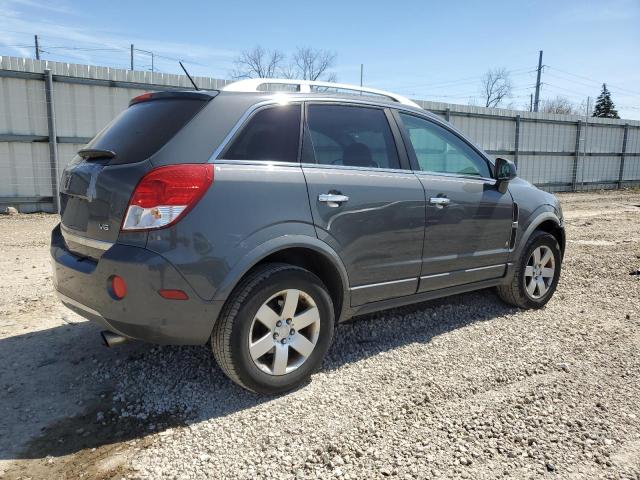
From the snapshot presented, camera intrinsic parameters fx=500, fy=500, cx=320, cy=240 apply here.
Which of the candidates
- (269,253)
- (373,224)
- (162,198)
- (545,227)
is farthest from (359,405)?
(545,227)

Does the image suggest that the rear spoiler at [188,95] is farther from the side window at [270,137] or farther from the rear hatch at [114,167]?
the side window at [270,137]

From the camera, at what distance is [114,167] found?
283 cm

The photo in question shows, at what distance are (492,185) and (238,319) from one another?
265cm

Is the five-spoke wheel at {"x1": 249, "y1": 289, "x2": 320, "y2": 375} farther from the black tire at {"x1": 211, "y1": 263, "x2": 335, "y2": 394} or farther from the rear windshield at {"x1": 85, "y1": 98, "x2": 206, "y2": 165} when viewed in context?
the rear windshield at {"x1": 85, "y1": 98, "x2": 206, "y2": 165}

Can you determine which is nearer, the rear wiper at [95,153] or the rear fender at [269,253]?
the rear fender at [269,253]

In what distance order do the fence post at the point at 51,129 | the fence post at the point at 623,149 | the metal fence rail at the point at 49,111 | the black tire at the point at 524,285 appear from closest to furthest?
1. the black tire at the point at 524,285
2. the metal fence rail at the point at 49,111
3. the fence post at the point at 51,129
4. the fence post at the point at 623,149

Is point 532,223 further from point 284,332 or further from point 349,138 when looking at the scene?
point 284,332

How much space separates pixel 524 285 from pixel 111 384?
142 inches

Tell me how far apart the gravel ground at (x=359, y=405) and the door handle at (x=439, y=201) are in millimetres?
1078

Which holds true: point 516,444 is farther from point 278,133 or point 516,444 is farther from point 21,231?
point 21,231

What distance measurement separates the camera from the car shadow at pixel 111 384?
2.69 metres

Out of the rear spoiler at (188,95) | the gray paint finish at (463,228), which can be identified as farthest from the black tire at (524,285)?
the rear spoiler at (188,95)

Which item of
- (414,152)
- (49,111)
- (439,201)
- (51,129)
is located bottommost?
(439,201)

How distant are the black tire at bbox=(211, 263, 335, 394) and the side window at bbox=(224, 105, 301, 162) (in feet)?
2.18
